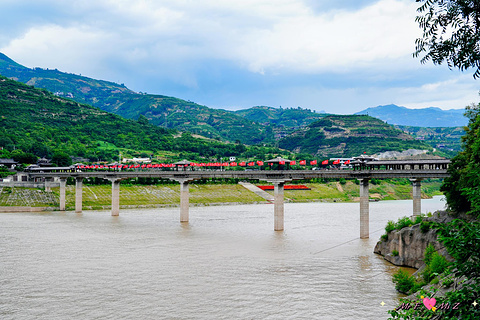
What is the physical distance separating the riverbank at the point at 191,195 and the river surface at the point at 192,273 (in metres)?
37.3

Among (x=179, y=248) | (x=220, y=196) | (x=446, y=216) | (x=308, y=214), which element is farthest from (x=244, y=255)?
(x=220, y=196)

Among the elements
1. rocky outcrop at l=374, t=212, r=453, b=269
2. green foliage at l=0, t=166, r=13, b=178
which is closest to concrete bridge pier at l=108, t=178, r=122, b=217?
green foliage at l=0, t=166, r=13, b=178

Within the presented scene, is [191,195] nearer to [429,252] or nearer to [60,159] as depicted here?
[60,159]

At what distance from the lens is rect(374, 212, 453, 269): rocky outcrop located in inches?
1583

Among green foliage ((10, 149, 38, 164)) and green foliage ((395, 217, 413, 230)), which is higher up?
green foliage ((10, 149, 38, 164))

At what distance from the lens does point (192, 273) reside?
133 feet

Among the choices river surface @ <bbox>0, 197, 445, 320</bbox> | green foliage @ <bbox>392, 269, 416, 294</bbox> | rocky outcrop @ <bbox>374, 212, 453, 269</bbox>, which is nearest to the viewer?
river surface @ <bbox>0, 197, 445, 320</bbox>

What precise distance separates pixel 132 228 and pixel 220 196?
6005 cm

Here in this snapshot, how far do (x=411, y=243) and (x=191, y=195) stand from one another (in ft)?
300

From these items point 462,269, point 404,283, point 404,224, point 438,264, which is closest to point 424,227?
point 404,224

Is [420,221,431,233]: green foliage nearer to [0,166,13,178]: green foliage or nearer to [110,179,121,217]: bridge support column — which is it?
[110,179,121,217]: bridge support column

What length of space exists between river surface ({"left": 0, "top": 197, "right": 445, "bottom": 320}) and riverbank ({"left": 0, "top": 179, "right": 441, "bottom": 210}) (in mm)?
37296

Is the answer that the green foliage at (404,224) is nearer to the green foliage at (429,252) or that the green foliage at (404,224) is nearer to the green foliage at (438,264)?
the green foliage at (429,252)

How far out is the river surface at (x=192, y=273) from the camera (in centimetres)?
2980
